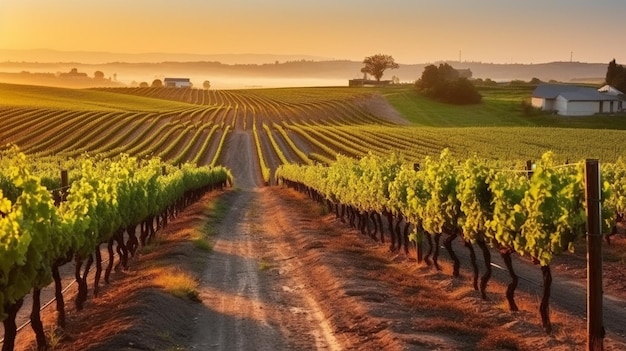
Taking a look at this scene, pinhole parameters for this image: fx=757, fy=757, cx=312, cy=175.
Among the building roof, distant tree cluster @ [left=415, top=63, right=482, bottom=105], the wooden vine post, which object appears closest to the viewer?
the wooden vine post

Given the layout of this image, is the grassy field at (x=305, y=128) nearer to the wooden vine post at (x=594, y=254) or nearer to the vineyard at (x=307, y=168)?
the vineyard at (x=307, y=168)

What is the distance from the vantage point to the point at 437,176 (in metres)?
20.8

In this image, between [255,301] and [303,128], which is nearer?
[255,301]

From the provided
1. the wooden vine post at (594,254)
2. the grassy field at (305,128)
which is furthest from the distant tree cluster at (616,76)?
the wooden vine post at (594,254)

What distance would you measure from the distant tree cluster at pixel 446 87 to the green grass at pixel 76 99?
159 ft

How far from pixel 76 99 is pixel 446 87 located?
70.2m

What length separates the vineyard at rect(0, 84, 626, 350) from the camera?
15.0m

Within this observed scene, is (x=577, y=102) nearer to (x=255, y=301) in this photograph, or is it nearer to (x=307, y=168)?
(x=307, y=168)

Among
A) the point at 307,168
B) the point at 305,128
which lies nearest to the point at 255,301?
the point at 307,168

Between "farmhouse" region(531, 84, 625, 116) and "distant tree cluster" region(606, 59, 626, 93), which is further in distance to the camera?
"distant tree cluster" region(606, 59, 626, 93)

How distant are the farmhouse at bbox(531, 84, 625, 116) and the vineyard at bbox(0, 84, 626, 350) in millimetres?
4924

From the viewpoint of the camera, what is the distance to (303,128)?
11406 centimetres

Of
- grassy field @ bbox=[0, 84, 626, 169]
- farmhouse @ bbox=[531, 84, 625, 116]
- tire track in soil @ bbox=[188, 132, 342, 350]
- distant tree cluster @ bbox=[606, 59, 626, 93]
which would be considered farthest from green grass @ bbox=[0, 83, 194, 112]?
tire track in soil @ bbox=[188, 132, 342, 350]

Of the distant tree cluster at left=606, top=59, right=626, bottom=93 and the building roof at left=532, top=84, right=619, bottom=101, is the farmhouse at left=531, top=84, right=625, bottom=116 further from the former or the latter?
the distant tree cluster at left=606, top=59, right=626, bottom=93
